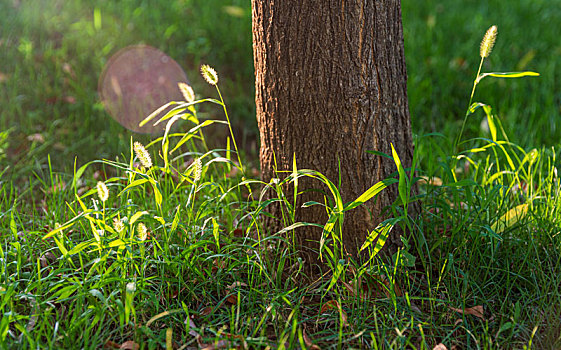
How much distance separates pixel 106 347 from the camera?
5.40ft

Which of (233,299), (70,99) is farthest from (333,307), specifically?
(70,99)

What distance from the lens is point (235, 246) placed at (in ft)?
6.68

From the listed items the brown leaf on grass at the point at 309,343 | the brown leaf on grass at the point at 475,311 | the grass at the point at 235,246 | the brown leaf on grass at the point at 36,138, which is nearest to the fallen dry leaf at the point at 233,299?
the grass at the point at 235,246

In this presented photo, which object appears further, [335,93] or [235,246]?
[235,246]

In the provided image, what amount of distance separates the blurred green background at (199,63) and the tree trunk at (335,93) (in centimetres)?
138

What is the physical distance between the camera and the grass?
1691 millimetres

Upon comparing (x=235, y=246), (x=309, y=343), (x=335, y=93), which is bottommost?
(x=309, y=343)

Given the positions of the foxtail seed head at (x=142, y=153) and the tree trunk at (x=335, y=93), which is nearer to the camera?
the foxtail seed head at (x=142, y=153)

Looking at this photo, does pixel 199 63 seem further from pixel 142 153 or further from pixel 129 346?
pixel 129 346

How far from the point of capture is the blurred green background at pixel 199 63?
3332mm

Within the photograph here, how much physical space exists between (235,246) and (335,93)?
2.39 ft

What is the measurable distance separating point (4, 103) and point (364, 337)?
301 cm

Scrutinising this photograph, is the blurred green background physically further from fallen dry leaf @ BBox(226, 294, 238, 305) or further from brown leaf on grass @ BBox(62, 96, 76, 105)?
fallen dry leaf @ BBox(226, 294, 238, 305)

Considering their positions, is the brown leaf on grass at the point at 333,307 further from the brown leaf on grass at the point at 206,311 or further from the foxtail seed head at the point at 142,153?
the foxtail seed head at the point at 142,153
